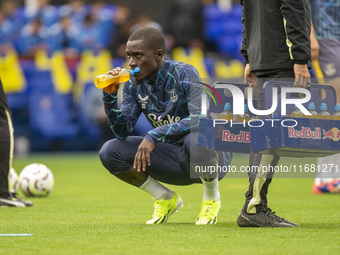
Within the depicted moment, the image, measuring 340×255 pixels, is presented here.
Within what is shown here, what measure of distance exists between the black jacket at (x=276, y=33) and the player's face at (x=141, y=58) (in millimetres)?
681

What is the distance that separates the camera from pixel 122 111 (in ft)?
17.5

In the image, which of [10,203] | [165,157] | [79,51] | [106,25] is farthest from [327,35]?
[106,25]

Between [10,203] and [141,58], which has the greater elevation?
[141,58]

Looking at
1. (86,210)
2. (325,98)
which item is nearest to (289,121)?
(325,98)

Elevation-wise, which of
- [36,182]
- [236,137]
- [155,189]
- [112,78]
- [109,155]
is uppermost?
[112,78]

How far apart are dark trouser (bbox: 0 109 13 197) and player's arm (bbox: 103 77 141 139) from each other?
179 cm

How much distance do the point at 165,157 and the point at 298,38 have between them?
4.53ft

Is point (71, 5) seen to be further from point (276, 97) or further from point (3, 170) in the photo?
point (276, 97)

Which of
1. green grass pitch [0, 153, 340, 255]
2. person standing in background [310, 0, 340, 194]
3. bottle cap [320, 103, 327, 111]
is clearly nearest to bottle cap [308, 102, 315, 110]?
bottle cap [320, 103, 327, 111]

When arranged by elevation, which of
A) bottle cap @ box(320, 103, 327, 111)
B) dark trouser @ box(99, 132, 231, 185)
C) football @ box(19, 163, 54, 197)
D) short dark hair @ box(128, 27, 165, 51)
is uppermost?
short dark hair @ box(128, 27, 165, 51)

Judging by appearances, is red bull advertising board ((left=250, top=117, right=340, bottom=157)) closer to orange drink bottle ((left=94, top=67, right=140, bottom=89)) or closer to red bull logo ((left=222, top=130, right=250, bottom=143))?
red bull logo ((left=222, top=130, right=250, bottom=143))

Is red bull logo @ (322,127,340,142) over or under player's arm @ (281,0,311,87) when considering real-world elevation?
under

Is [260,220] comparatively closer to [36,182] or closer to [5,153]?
[5,153]

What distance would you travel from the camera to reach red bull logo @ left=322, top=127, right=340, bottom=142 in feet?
14.8
